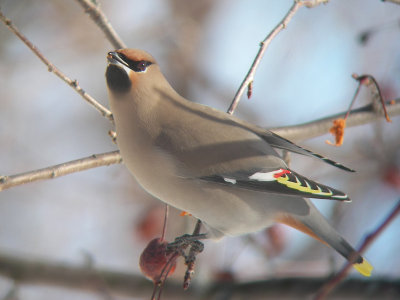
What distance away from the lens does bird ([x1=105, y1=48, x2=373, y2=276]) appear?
9.45 feet

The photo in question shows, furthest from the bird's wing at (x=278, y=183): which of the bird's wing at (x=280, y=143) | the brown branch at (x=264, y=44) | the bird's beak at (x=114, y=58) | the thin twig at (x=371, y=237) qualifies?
the thin twig at (x=371, y=237)

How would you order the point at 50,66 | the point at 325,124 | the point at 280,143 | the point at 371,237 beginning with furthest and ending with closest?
the point at 325,124 → the point at 280,143 → the point at 50,66 → the point at 371,237

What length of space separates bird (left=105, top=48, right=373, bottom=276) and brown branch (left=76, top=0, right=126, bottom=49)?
462mm

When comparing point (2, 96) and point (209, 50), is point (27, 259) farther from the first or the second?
point (209, 50)

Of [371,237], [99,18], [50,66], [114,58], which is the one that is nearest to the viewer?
[371,237]

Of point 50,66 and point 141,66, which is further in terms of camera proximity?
point 141,66

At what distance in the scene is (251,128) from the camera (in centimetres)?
313

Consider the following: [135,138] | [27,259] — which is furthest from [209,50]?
[135,138]

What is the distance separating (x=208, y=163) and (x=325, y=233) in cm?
76

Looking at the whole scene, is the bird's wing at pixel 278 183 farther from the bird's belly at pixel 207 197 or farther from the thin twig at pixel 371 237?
the thin twig at pixel 371 237

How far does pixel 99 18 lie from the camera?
3346mm

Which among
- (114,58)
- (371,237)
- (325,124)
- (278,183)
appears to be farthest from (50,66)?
(325,124)

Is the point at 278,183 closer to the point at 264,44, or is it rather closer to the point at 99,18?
the point at 264,44

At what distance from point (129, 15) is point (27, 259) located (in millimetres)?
4081
